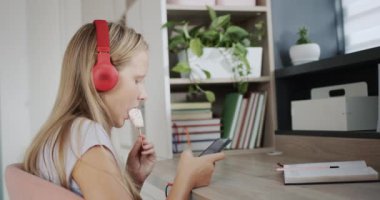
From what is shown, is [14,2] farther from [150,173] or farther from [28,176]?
[28,176]

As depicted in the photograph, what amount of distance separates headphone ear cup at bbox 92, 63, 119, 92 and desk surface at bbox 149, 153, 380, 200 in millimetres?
313

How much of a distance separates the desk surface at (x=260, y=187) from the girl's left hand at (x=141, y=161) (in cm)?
4


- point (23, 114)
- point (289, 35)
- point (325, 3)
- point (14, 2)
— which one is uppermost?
point (14, 2)

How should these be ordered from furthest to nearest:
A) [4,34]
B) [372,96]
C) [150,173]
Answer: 1. [4,34]
2. [372,96]
3. [150,173]

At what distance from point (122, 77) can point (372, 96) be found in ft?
2.85

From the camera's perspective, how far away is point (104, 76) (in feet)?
2.92

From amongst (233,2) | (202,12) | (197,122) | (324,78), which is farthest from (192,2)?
(324,78)

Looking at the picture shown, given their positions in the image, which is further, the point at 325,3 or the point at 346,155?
the point at 325,3

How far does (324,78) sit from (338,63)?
0.36 metres

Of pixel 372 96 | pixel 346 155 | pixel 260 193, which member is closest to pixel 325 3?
pixel 372 96

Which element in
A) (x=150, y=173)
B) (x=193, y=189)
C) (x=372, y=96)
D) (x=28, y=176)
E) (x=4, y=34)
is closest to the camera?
(x=28, y=176)

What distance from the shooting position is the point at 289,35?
5.77 ft

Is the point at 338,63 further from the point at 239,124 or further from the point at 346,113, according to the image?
the point at 239,124

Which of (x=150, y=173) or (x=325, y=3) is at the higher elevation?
(x=325, y=3)
